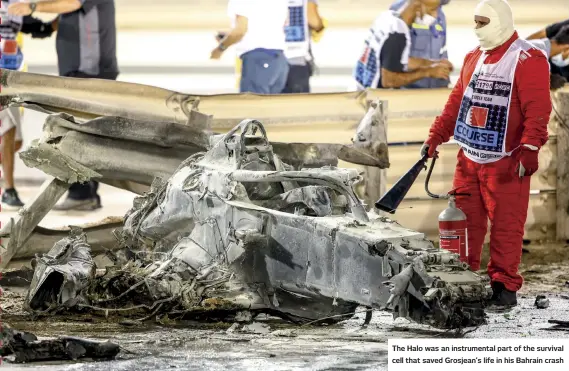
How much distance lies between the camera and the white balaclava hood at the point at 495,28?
31.4 feet

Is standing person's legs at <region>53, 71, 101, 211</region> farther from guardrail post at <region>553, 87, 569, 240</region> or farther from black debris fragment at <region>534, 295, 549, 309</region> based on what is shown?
black debris fragment at <region>534, 295, 549, 309</region>

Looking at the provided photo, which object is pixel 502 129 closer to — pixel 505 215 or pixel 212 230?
pixel 505 215

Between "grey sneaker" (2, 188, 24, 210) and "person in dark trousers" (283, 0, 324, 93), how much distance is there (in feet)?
9.65

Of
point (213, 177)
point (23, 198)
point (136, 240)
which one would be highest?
point (213, 177)

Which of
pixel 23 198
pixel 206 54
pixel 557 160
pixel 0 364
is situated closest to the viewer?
pixel 0 364

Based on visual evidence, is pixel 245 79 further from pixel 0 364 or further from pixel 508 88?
pixel 0 364

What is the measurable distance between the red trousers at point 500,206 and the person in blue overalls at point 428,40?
296cm

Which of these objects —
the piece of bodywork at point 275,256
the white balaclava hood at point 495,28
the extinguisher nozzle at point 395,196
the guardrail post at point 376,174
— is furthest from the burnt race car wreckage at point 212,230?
the white balaclava hood at point 495,28

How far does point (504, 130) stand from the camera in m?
9.42

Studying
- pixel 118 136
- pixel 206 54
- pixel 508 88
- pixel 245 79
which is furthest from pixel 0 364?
pixel 206 54

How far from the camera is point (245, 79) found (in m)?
13.1

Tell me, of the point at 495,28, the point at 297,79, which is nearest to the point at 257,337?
the point at 495,28

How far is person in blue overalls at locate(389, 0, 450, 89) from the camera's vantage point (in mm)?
12578

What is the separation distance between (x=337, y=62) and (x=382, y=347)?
9.03 metres
